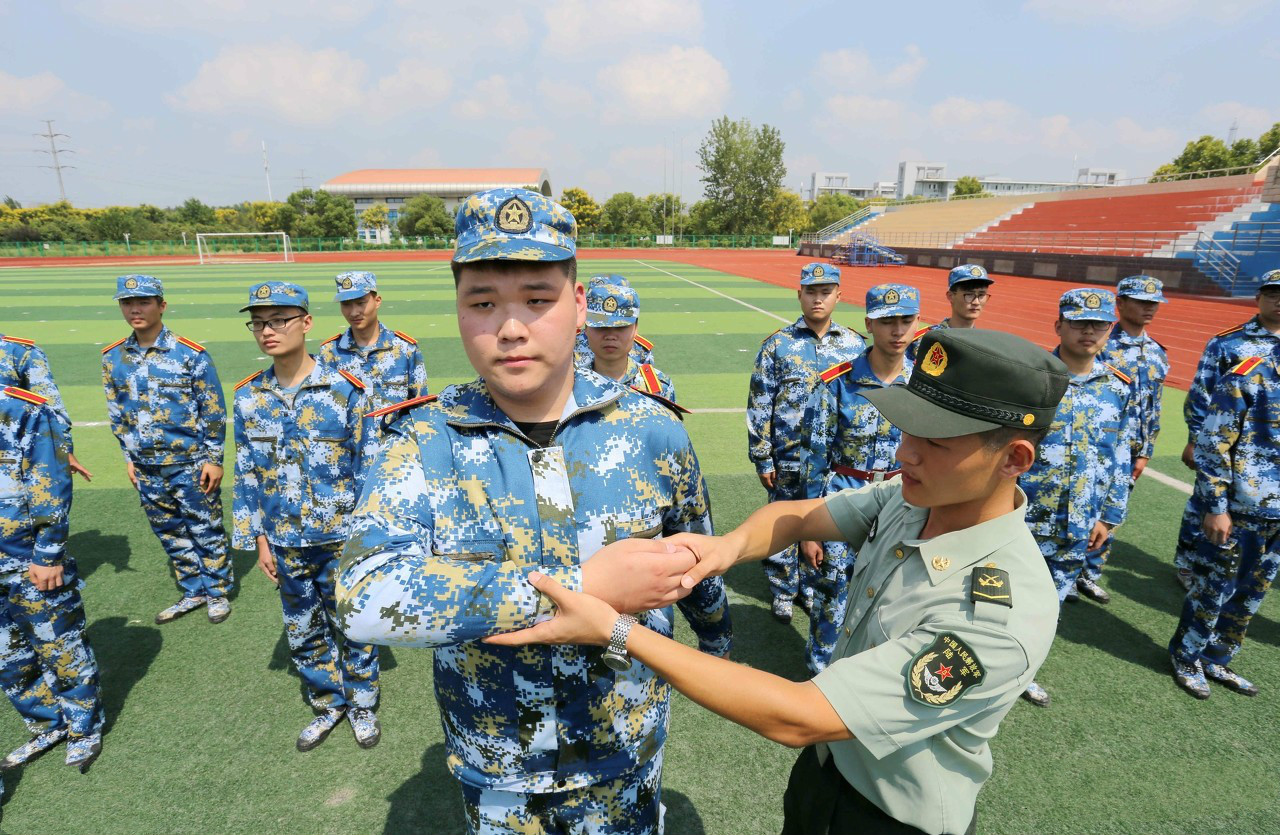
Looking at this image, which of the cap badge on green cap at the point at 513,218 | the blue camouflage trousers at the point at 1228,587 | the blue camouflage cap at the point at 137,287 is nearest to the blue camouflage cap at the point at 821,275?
the blue camouflage trousers at the point at 1228,587

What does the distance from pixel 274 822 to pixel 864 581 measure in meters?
3.14

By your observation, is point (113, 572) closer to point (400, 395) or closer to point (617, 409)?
point (400, 395)

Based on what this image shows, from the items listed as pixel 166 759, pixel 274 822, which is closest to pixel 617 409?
pixel 274 822

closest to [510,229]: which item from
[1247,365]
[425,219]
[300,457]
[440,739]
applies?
[300,457]

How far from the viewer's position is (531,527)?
1.57 metres

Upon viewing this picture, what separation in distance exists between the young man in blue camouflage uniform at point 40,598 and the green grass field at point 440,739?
214 mm

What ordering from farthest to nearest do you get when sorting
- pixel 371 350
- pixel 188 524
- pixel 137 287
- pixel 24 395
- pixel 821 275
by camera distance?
pixel 371 350 < pixel 821 275 < pixel 188 524 < pixel 137 287 < pixel 24 395

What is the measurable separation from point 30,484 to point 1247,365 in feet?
22.9

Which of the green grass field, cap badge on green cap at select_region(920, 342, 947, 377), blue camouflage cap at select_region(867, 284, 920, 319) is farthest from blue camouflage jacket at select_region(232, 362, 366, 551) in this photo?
blue camouflage cap at select_region(867, 284, 920, 319)

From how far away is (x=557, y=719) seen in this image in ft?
5.58

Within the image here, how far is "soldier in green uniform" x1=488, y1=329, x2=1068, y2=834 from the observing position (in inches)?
53.0

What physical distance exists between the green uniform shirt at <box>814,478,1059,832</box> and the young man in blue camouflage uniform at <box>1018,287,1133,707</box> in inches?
103

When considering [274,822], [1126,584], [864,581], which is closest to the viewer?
[864,581]

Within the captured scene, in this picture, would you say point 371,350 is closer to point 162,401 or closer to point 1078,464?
point 162,401
